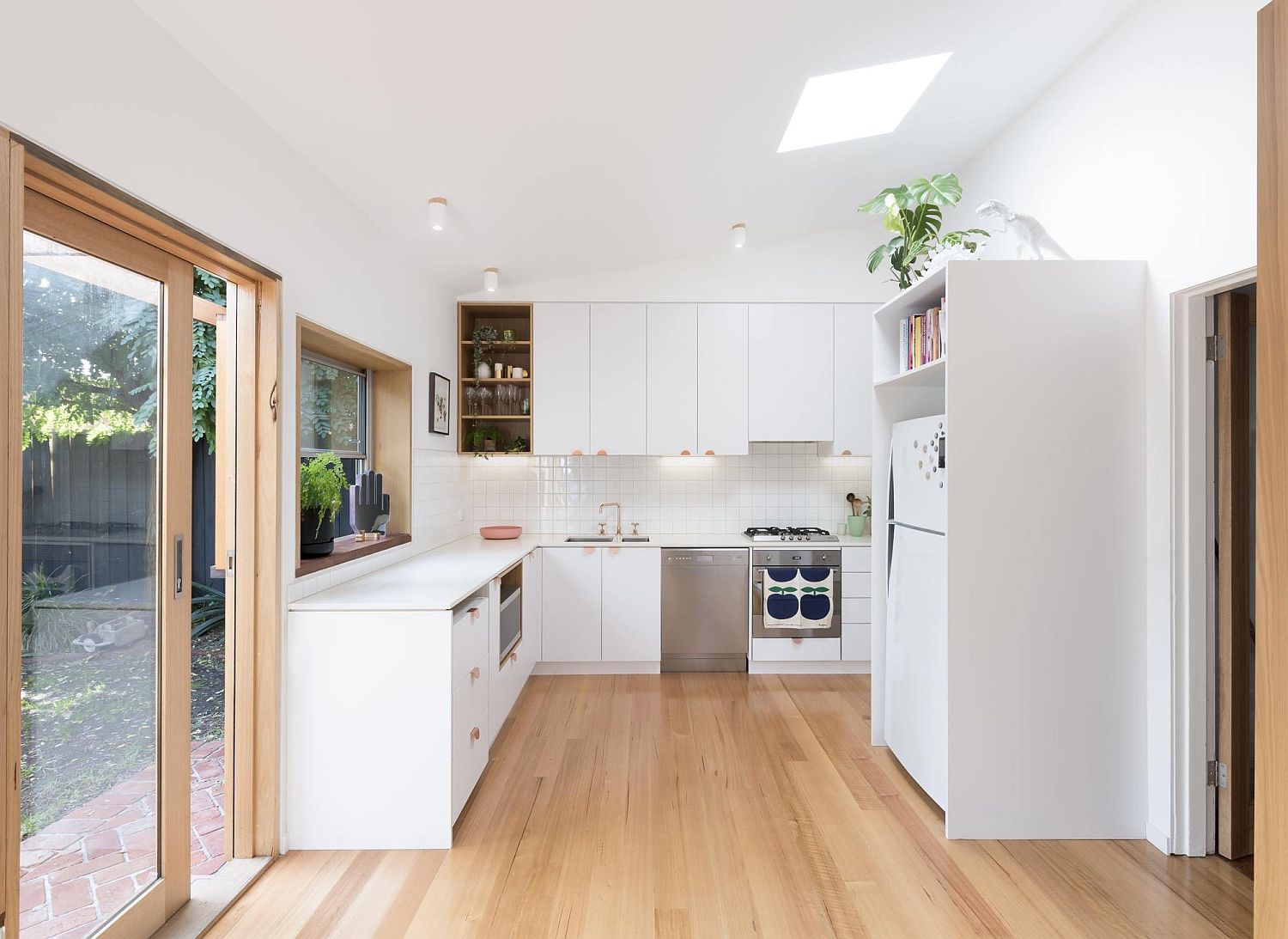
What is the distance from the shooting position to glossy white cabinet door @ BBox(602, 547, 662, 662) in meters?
4.28

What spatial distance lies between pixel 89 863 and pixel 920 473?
2.91 m

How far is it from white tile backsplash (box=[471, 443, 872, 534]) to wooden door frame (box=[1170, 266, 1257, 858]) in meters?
2.61

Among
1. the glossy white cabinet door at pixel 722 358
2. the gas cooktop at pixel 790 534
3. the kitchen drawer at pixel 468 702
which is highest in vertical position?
the glossy white cabinet door at pixel 722 358

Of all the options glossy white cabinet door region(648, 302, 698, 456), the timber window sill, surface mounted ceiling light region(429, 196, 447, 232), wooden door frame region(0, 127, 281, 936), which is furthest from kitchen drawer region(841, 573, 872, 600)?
wooden door frame region(0, 127, 281, 936)

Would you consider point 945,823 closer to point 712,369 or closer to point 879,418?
point 879,418

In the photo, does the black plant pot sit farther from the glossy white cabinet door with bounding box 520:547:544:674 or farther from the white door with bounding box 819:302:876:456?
the white door with bounding box 819:302:876:456

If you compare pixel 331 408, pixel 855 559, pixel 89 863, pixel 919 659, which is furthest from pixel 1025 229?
pixel 89 863

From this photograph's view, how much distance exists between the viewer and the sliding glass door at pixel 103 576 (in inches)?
58.6

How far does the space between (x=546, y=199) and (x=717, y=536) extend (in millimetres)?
2553

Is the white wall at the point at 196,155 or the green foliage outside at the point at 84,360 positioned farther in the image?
the green foliage outside at the point at 84,360

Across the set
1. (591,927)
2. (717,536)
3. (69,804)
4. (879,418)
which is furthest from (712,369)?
(69,804)

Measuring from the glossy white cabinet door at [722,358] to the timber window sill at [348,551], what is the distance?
2.16 m

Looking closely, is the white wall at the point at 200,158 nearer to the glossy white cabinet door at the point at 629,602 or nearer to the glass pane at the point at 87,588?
the glass pane at the point at 87,588

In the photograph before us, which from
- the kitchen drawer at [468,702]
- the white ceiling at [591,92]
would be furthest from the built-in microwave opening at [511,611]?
the white ceiling at [591,92]
